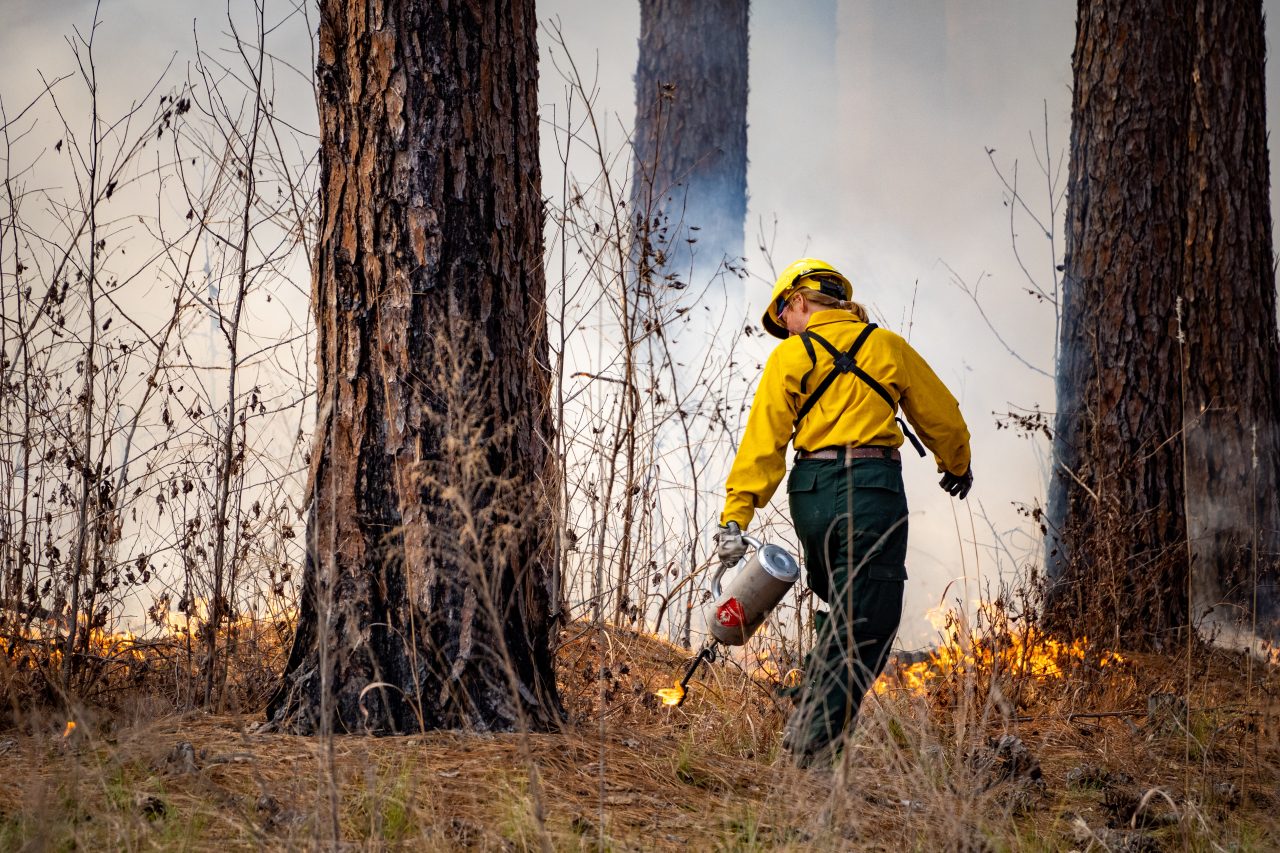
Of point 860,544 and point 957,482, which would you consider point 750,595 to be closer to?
point 860,544

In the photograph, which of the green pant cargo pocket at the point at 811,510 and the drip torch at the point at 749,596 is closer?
the drip torch at the point at 749,596

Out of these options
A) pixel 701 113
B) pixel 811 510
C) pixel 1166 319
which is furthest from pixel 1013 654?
pixel 701 113

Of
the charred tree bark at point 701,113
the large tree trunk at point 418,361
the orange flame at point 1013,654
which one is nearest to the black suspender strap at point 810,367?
the large tree trunk at point 418,361

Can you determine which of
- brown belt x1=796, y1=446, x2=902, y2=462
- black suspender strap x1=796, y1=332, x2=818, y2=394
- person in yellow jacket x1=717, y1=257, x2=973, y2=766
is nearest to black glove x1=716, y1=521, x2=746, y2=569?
person in yellow jacket x1=717, y1=257, x2=973, y2=766

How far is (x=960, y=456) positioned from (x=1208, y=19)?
12.7 feet

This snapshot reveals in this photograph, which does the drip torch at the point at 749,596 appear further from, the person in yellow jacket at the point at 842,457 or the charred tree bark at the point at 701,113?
the charred tree bark at the point at 701,113

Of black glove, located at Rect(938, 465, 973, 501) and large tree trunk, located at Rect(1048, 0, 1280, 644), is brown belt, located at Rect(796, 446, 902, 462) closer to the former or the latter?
black glove, located at Rect(938, 465, 973, 501)

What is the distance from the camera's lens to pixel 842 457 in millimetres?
3250

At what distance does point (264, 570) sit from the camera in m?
3.97

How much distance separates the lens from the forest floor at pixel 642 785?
2.00 meters

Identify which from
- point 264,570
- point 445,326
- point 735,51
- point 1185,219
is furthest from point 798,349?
point 735,51

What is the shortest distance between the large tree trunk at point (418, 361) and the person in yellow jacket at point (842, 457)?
0.71 m

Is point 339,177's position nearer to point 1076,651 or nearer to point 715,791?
point 715,791

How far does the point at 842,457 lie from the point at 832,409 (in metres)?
0.15
